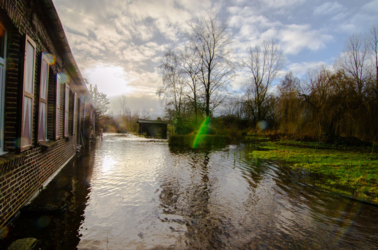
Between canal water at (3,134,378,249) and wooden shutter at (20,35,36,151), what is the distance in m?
1.24

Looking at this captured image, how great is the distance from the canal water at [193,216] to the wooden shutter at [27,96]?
124cm

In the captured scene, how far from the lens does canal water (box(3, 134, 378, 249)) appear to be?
3037 millimetres

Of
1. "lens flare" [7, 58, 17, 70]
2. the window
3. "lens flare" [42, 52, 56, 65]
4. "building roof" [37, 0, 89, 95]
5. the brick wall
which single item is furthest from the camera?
"lens flare" [42, 52, 56, 65]

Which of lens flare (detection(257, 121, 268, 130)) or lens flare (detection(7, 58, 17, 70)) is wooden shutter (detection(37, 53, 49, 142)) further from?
lens flare (detection(257, 121, 268, 130))

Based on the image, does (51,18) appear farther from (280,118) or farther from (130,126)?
(130,126)

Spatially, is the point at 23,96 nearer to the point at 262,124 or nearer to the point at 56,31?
the point at 56,31

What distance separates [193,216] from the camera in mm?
3889

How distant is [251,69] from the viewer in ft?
113

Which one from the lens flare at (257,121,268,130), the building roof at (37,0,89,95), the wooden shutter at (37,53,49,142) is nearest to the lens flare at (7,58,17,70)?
the wooden shutter at (37,53,49,142)

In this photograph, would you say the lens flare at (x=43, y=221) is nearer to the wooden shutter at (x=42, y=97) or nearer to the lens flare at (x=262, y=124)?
the wooden shutter at (x=42, y=97)

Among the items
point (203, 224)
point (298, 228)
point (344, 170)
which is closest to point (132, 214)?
point (203, 224)

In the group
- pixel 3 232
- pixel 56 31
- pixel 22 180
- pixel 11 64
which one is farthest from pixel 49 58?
pixel 3 232

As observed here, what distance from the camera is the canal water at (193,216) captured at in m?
3.04

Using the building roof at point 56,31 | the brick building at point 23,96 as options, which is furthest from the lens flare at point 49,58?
the building roof at point 56,31
